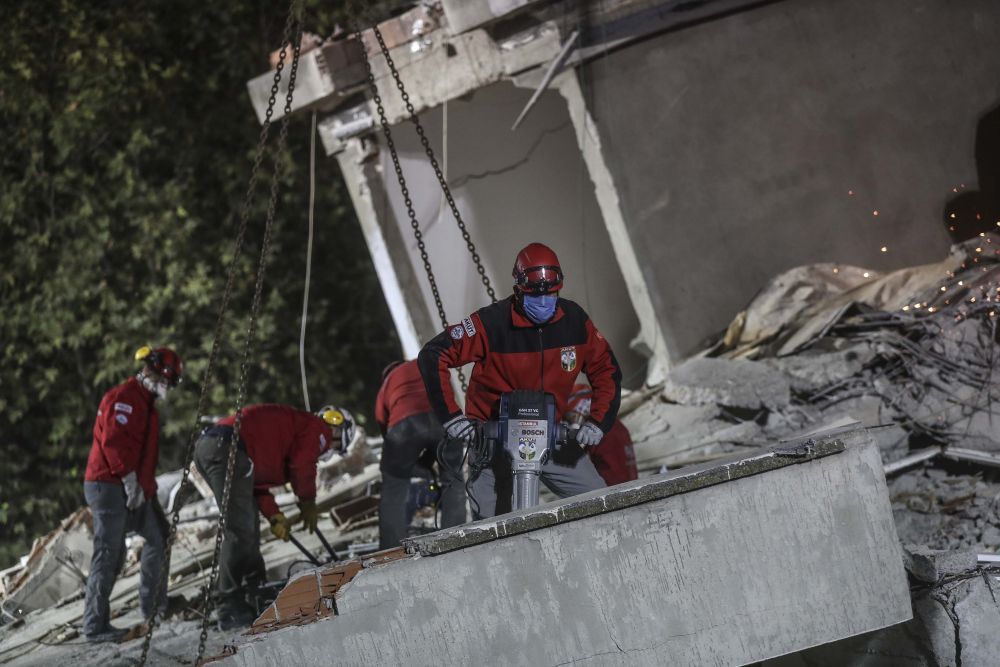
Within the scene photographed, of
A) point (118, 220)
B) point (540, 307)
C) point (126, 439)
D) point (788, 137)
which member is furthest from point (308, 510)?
point (118, 220)

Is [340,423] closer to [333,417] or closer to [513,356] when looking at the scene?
[333,417]

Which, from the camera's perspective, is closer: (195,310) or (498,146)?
(498,146)

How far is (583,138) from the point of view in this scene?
8008 millimetres

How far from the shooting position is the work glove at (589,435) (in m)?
3.97

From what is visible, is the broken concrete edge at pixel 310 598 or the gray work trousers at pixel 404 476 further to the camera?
the gray work trousers at pixel 404 476

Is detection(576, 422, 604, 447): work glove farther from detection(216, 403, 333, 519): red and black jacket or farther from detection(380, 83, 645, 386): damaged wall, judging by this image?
detection(380, 83, 645, 386): damaged wall

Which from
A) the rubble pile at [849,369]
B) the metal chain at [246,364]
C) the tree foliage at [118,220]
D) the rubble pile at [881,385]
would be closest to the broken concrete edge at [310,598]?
the metal chain at [246,364]

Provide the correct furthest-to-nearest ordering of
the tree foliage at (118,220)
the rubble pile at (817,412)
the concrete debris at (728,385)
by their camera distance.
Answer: the tree foliage at (118,220), the concrete debris at (728,385), the rubble pile at (817,412)

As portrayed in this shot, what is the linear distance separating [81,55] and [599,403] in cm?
1224

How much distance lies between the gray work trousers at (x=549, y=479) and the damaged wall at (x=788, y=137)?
4.01 metres

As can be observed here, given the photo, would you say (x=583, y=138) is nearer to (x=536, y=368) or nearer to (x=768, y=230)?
(x=768, y=230)

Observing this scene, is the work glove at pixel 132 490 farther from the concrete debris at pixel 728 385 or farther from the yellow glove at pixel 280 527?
the concrete debris at pixel 728 385

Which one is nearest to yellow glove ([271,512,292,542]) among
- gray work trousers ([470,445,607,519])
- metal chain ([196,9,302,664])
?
metal chain ([196,9,302,664])

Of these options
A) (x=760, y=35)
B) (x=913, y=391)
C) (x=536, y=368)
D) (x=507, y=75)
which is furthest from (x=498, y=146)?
A: (x=536, y=368)
